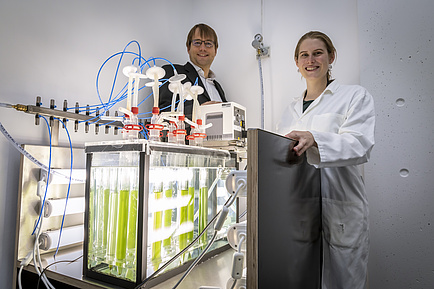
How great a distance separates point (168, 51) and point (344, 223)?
5.82 feet

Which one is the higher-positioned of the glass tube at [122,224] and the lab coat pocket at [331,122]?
the lab coat pocket at [331,122]

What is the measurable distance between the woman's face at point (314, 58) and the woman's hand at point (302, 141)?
2.30 ft

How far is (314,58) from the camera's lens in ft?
4.85

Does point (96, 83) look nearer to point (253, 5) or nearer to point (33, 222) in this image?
point (33, 222)

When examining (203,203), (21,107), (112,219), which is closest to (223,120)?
(203,203)

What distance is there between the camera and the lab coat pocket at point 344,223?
1204 mm

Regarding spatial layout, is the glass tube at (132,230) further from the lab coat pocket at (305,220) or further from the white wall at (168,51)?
the white wall at (168,51)

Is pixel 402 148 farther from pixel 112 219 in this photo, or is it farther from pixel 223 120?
pixel 112 219

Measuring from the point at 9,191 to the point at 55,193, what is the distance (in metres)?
0.18

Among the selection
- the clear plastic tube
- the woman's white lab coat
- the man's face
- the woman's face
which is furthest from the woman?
the clear plastic tube

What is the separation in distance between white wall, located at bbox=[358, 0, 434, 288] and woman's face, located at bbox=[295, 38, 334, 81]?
0.37 meters

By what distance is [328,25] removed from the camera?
76.9 inches

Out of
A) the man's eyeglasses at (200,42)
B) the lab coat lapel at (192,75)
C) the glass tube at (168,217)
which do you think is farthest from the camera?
the man's eyeglasses at (200,42)

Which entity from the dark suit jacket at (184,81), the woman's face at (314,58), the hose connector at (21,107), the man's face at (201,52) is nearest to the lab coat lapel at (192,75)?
the dark suit jacket at (184,81)
